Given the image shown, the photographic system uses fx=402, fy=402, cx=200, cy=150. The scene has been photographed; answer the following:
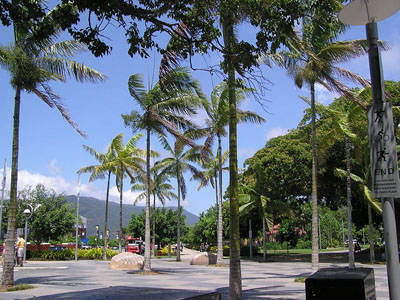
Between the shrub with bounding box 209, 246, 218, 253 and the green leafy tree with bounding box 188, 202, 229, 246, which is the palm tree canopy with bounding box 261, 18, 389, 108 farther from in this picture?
the shrub with bounding box 209, 246, 218, 253

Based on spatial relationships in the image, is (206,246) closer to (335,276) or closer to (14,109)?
(14,109)

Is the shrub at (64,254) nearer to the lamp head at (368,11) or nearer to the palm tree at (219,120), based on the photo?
the palm tree at (219,120)

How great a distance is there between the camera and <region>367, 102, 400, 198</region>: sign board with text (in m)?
4.57

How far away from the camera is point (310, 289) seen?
5.28m

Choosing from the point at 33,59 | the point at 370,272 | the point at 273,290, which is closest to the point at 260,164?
the point at 273,290

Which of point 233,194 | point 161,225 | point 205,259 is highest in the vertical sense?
point 233,194

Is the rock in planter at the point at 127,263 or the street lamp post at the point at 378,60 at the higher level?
the street lamp post at the point at 378,60

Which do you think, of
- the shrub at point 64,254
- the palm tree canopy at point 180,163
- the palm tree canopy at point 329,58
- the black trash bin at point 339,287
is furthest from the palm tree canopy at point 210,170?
the black trash bin at point 339,287

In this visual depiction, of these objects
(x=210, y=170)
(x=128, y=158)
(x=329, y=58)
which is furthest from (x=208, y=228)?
(x=329, y=58)

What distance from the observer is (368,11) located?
16.9 feet

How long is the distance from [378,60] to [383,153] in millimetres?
1204

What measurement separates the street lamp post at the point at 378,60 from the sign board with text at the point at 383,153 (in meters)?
0.04

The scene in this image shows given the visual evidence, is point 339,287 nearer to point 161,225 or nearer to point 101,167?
point 101,167

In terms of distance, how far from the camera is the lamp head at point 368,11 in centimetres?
504
